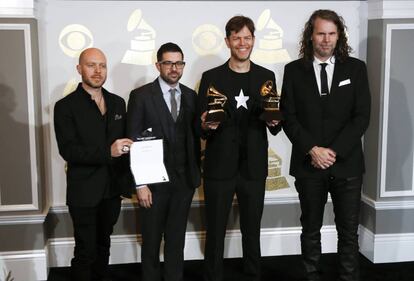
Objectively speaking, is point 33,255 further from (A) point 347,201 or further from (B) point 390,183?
(B) point 390,183

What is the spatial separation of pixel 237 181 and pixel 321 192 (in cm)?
53

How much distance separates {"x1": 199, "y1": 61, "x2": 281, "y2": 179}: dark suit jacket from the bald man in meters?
0.55

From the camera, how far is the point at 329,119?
130 inches

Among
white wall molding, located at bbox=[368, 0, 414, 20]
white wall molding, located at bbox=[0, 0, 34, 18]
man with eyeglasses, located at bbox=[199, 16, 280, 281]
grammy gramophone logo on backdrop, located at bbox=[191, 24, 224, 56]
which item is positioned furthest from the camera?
grammy gramophone logo on backdrop, located at bbox=[191, 24, 224, 56]

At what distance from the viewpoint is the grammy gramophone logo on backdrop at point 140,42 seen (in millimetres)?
4051

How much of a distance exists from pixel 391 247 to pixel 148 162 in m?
2.18

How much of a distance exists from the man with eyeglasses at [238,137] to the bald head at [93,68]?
0.63m

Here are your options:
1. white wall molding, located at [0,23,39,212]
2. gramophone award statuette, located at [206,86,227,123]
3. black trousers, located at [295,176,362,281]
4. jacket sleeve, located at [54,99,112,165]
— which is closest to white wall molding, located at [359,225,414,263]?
black trousers, located at [295,176,362,281]

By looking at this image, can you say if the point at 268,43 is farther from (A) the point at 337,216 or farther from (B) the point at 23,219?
(B) the point at 23,219

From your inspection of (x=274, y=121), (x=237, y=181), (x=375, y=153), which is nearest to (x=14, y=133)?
(x=237, y=181)

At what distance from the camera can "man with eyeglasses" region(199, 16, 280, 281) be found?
3.33m

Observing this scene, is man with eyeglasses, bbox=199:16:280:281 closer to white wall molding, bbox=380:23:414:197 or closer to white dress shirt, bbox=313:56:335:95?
white dress shirt, bbox=313:56:335:95

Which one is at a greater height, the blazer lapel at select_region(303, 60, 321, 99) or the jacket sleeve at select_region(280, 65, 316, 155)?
the blazer lapel at select_region(303, 60, 321, 99)

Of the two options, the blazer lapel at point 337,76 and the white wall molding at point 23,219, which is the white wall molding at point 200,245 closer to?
the white wall molding at point 23,219
